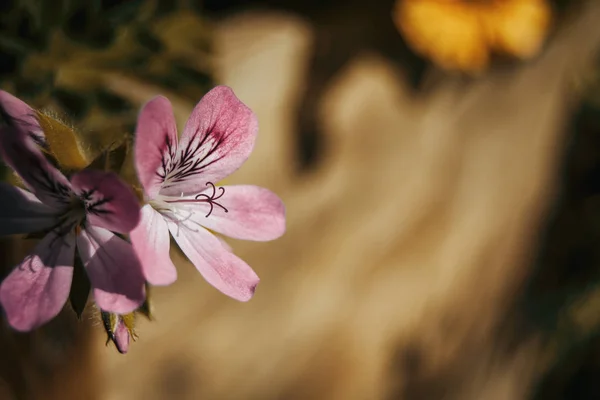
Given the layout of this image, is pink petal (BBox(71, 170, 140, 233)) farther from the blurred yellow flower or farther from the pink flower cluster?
the blurred yellow flower

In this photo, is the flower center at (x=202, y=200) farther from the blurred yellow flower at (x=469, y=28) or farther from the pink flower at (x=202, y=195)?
the blurred yellow flower at (x=469, y=28)

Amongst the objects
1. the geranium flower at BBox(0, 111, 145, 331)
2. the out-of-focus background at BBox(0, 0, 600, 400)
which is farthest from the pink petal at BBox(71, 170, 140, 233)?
the out-of-focus background at BBox(0, 0, 600, 400)

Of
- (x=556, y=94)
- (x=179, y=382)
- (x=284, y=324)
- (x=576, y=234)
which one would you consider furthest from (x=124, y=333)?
(x=576, y=234)

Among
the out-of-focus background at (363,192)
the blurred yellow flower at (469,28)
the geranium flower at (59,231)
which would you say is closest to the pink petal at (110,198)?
the geranium flower at (59,231)

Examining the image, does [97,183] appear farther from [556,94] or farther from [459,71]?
[556,94]

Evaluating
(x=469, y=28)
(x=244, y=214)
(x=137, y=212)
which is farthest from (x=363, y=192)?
(x=137, y=212)

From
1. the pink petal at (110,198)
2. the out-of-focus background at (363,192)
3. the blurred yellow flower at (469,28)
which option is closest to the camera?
the pink petal at (110,198)
